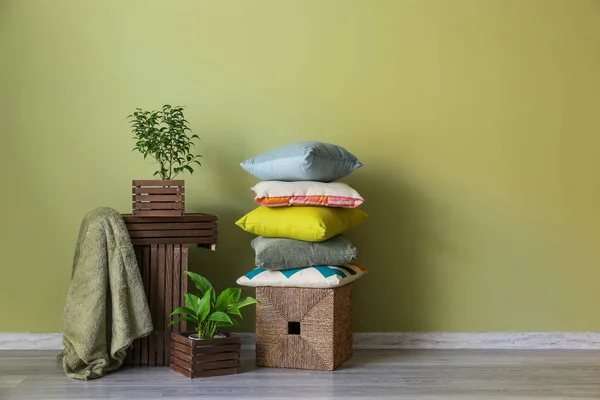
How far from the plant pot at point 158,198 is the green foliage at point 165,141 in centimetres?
10

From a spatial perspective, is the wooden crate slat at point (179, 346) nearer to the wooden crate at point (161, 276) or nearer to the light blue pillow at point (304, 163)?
the wooden crate at point (161, 276)

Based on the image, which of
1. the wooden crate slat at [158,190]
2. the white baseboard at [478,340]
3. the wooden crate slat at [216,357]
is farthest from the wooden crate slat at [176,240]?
the white baseboard at [478,340]

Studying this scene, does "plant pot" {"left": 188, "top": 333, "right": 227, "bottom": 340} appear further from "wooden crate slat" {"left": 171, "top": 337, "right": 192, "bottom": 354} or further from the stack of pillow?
the stack of pillow

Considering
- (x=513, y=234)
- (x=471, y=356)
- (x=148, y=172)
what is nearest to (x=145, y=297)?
(x=148, y=172)

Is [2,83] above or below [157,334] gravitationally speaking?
above

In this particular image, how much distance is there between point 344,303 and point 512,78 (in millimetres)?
1429

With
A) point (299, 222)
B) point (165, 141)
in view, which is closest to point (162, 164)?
point (165, 141)

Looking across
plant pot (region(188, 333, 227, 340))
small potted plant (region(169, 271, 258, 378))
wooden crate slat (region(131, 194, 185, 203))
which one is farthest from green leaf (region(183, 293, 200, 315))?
wooden crate slat (region(131, 194, 185, 203))

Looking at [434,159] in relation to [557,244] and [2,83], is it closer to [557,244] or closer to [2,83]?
[557,244]

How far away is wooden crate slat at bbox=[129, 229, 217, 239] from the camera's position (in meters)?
3.22

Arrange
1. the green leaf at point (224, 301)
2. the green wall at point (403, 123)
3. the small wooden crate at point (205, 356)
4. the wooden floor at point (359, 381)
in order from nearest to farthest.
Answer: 1. the wooden floor at point (359, 381)
2. the small wooden crate at point (205, 356)
3. the green leaf at point (224, 301)
4. the green wall at point (403, 123)

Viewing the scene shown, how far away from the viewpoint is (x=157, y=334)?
3258 millimetres

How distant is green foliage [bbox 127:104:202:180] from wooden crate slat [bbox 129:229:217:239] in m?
0.27

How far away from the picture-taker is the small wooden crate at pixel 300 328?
3.15m
